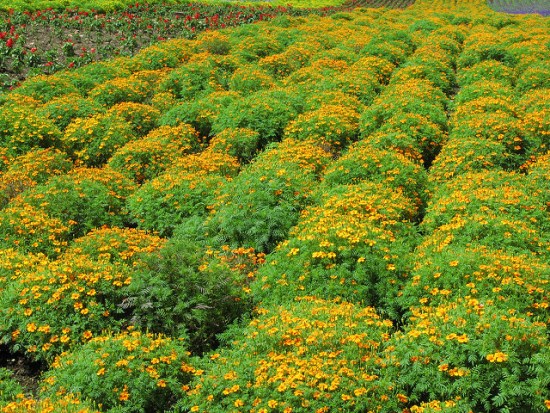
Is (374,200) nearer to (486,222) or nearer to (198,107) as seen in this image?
(486,222)

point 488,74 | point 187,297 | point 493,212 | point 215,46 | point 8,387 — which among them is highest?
point 215,46

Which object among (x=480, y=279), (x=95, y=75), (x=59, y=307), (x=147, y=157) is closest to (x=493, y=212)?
(x=480, y=279)

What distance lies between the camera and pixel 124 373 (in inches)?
252

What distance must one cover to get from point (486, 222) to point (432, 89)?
25.0ft

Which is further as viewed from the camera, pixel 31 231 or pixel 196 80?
pixel 196 80

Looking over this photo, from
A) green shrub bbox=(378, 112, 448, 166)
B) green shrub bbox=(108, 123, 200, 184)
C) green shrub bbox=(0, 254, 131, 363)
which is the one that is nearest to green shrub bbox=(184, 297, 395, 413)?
green shrub bbox=(0, 254, 131, 363)

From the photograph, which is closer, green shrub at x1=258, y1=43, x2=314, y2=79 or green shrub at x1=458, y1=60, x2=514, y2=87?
green shrub at x1=458, y1=60, x2=514, y2=87

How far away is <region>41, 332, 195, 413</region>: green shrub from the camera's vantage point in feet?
20.7

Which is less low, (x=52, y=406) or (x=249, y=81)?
(x=249, y=81)

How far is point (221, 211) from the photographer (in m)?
9.59

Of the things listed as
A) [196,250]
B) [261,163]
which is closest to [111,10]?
[261,163]

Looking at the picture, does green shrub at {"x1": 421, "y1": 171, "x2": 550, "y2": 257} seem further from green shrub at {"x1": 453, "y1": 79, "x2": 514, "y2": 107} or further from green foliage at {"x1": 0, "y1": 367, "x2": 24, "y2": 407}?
green foliage at {"x1": 0, "y1": 367, "x2": 24, "y2": 407}

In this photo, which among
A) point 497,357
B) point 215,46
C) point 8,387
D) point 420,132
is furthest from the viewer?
point 215,46

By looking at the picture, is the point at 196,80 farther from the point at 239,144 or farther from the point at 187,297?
the point at 187,297
